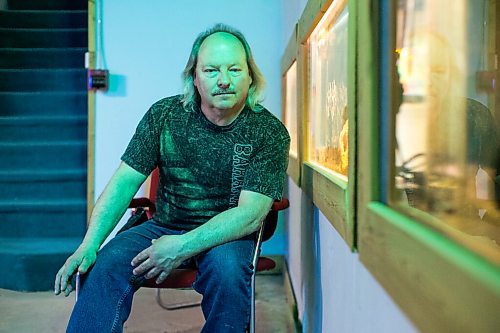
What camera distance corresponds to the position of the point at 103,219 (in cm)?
167

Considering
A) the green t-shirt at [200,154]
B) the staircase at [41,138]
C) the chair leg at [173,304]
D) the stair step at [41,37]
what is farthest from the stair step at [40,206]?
the green t-shirt at [200,154]

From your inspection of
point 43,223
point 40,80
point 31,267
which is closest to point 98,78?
point 43,223

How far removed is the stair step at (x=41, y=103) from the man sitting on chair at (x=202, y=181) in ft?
7.56

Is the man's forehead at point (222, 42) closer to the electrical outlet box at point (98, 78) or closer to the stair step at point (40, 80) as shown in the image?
the electrical outlet box at point (98, 78)

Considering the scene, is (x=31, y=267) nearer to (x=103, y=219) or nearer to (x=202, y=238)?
(x=103, y=219)

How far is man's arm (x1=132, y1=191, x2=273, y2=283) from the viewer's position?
5.02 feet

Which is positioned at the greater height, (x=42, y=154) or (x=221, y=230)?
(x=42, y=154)

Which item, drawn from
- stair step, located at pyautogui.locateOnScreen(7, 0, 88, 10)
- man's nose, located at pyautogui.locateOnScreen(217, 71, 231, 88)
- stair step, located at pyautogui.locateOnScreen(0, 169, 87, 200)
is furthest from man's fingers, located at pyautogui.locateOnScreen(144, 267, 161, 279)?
stair step, located at pyautogui.locateOnScreen(7, 0, 88, 10)

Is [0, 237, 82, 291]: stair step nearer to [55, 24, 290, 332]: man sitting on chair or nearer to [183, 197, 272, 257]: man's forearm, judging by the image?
[55, 24, 290, 332]: man sitting on chair

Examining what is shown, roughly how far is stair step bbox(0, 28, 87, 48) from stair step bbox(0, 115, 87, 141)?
0.87 m

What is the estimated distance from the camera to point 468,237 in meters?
0.54

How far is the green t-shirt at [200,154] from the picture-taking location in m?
1.76

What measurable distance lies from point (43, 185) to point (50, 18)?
1.69m

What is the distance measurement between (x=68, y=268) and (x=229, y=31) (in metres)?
0.90
